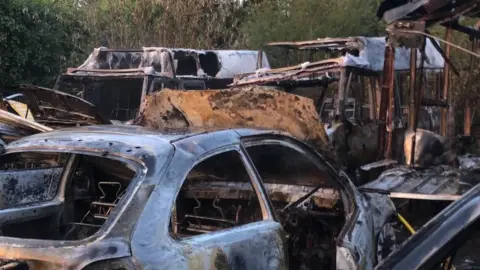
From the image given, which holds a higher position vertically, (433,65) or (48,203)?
(433,65)

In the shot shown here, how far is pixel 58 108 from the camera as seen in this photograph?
26.9 feet

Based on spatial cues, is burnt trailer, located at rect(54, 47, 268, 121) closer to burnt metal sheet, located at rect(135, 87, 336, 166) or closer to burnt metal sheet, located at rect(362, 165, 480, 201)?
burnt metal sheet, located at rect(362, 165, 480, 201)

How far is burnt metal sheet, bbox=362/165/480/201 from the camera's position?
6047mm

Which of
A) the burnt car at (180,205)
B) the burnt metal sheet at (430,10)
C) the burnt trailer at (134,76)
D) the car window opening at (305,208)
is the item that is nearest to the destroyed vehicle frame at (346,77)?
the burnt metal sheet at (430,10)

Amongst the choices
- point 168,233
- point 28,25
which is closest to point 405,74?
point 168,233

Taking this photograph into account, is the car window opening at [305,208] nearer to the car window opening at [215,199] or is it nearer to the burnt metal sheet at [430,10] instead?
the car window opening at [215,199]

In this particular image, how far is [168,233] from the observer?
2.92 m

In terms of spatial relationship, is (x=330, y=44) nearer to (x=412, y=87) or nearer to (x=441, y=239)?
(x=412, y=87)

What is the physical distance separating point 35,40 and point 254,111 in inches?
511

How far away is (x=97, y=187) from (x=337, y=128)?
4.62 meters

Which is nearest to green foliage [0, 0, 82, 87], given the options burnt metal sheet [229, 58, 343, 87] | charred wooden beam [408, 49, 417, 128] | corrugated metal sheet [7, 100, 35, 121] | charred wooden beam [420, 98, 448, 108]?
corrugated metal sheet [7, 100, 35, 121]

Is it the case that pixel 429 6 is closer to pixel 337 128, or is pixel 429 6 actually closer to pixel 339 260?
pixel 337 128

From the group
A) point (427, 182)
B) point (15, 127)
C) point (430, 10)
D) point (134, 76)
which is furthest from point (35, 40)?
point (427, 182)

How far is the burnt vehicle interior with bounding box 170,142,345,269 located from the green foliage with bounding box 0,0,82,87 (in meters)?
12.4
